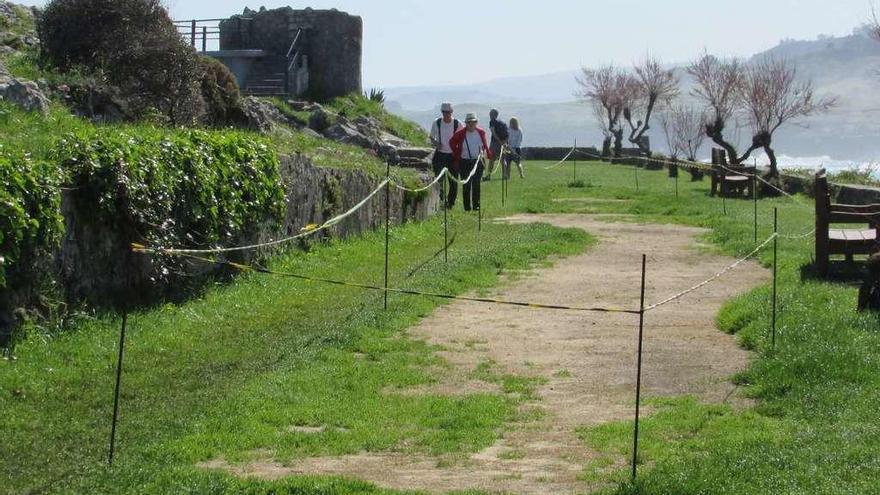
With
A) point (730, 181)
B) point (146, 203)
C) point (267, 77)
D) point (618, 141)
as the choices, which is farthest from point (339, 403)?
point (618, 141)

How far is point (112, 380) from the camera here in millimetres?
9750

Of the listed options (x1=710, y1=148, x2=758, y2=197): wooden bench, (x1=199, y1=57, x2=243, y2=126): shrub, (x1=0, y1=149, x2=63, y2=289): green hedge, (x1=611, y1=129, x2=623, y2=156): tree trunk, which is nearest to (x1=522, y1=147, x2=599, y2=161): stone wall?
(x1=611, y1=129, x2=623, y2=156): tree trunk

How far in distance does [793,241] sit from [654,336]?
6666 millimetres

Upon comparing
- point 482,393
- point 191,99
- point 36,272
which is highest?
point 191,99

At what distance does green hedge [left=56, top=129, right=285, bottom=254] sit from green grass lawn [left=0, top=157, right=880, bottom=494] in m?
0.68

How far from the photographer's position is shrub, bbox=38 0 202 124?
18.3 metres

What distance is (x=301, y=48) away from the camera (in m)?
38.3

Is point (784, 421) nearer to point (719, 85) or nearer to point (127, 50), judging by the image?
point (127, 50)

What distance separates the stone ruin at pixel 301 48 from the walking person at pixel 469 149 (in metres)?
14.9

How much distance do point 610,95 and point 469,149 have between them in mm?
39008

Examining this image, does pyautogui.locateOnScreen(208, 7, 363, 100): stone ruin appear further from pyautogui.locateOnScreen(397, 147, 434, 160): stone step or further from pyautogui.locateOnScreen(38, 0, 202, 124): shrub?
pyautogui.locateOnScreen(38, 0, 202, 124): shrub

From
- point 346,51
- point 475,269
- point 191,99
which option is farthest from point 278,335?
point 346,51

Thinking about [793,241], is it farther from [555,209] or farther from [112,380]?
[112,380]


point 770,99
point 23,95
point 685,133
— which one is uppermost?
point 770,99
